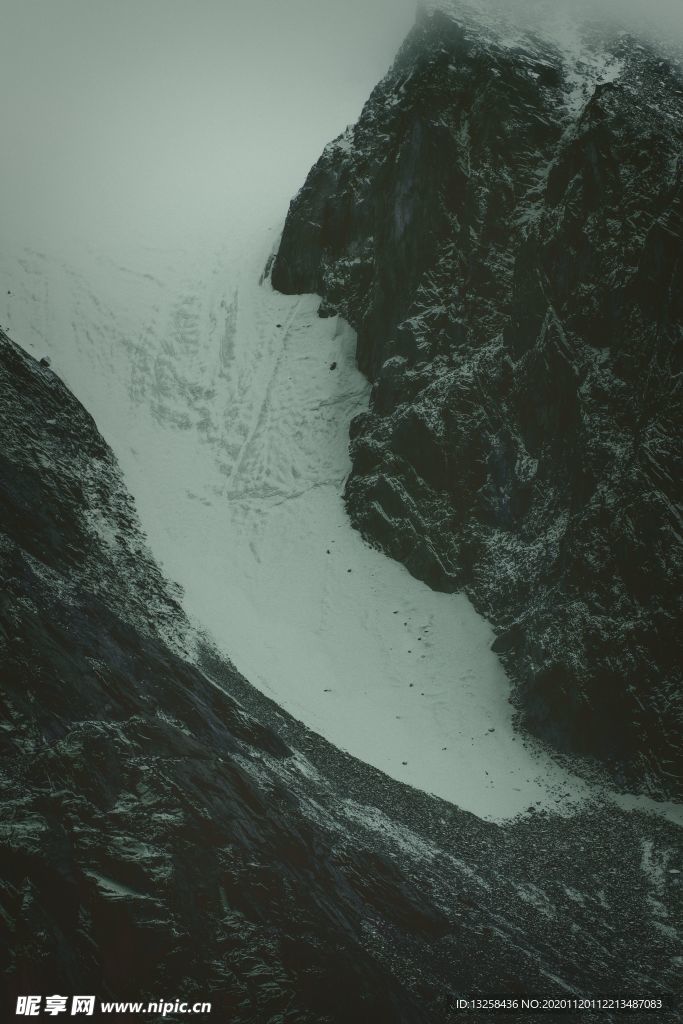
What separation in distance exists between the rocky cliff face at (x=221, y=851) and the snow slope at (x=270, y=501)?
4.01m

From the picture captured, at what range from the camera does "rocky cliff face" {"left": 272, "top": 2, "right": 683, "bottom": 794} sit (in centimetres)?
3784

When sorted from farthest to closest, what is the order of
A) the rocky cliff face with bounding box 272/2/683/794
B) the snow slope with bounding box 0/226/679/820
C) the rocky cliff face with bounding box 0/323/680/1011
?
the rocky cliff face with bounding box 272/2/683/794, the snow slope with bounding box 0/226/679/820, the rocky cliff face with bounding box 0/323/680/1011

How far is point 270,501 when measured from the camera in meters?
49.5

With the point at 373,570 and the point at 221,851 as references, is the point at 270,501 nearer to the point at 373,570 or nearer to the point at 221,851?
the point at 373,570

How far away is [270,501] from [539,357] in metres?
18.1

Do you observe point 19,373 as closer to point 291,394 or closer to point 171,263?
point 291,394

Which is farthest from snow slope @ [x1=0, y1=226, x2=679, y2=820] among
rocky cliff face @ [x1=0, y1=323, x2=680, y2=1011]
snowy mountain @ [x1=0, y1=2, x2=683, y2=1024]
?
rocky cliff face @ [x1=0, y1=323, x2=680, y2=1011]

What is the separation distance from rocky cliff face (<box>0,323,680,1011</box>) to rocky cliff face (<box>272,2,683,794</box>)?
855 centimetres

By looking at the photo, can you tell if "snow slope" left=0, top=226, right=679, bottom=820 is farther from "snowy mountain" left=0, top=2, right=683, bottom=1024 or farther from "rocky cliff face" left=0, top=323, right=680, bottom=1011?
"rocky cliff face" left=0, top=323, right=680, bottom=1011

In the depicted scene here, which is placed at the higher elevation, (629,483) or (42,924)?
(629,483)

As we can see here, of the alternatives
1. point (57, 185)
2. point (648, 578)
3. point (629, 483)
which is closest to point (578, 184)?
point (629, 483)

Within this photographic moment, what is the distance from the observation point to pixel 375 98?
58.8 meters

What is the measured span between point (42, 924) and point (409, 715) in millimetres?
24661

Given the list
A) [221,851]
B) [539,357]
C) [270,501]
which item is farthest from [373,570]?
[221,851]
